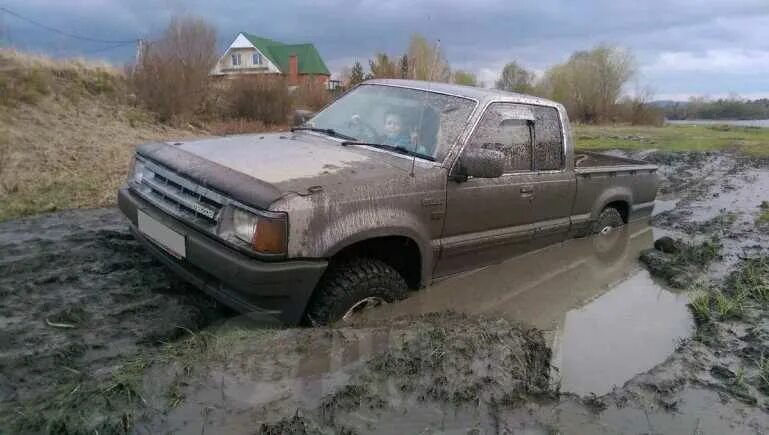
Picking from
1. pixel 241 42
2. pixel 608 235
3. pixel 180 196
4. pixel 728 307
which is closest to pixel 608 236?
pixel 608 235

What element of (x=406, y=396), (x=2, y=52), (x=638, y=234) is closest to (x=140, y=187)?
(x=406, y=396)

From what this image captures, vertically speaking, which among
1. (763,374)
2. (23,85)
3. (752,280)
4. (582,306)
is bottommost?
(582,306)

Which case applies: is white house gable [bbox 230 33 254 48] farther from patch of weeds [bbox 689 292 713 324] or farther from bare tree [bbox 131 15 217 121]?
patch of weeds [bbox 689 292 713 324]

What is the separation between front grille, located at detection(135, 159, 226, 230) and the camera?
10.3ft

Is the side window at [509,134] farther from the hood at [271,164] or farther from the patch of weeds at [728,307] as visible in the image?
the patch of weeds at [728,307]

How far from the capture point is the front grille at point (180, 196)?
314 centimetres

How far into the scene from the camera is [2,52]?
11.4 metres

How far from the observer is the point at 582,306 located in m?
4.65

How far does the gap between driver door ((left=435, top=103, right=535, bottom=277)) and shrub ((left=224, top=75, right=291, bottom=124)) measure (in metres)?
11.9

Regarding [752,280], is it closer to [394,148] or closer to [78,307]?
[394,148]

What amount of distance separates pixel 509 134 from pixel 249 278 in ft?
8.32

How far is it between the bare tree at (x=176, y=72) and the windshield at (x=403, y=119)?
32.2 feet

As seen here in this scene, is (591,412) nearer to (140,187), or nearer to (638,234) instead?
(140,187)

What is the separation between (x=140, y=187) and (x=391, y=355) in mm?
2107
